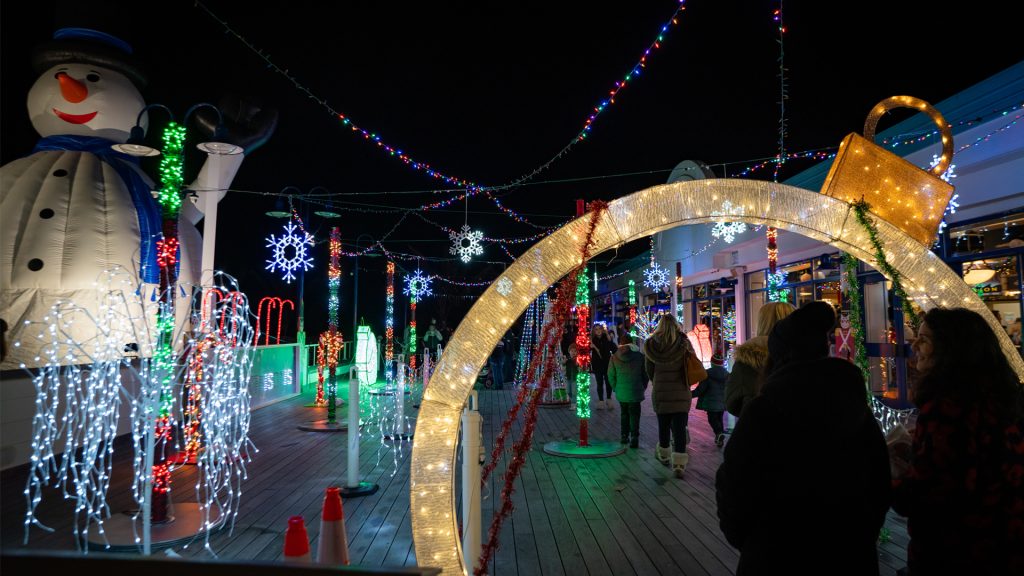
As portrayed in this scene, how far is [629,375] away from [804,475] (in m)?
5.54

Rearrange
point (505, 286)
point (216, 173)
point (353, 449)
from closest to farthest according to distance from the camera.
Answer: point (505, 286)
point (353, 449)
point (216, 173)

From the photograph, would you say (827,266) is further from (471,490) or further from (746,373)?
(471,490)

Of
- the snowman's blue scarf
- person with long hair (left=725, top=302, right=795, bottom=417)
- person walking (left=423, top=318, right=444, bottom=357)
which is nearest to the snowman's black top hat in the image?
the snowman's blue scarf

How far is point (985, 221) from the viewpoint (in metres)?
7.93

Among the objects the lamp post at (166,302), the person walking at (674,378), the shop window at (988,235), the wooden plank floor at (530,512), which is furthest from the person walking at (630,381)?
the shop window at (988,235)

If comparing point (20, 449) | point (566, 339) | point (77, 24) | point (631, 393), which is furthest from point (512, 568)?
point (77, 24)

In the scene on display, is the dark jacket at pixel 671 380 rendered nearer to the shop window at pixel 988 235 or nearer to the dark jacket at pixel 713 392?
the dark jacket at pixel 713 392

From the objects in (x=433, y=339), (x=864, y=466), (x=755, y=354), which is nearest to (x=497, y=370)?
(x=433, y=339)

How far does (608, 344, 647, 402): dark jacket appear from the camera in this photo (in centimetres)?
730

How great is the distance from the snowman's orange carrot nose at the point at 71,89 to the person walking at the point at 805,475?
11.6 m

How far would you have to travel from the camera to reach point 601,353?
11.2 metres

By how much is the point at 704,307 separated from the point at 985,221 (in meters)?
12.5

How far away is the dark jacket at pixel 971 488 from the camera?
183 centimetres

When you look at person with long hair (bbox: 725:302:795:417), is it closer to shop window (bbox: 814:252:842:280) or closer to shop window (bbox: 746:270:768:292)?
shop window (bbox: 814:252:842:280)
